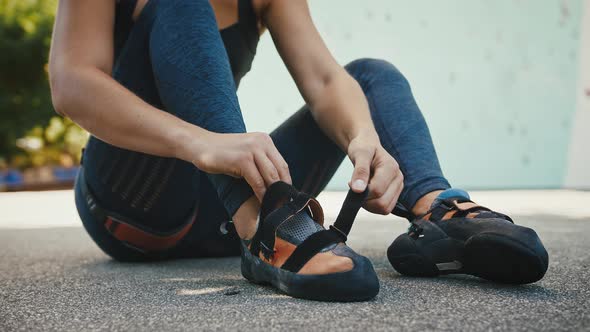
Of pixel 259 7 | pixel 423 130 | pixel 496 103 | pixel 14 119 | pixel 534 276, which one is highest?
pixel 259 7

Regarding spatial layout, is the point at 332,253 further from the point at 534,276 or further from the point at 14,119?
the point at 14,119

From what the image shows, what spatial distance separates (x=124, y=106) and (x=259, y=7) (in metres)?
0.40

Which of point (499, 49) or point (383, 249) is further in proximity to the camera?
point (499, 49)

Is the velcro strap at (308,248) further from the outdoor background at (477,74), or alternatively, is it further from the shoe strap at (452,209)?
the outdoor background at (477,74)

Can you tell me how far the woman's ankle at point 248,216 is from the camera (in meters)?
0.73

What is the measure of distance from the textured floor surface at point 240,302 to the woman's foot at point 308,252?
0.02m

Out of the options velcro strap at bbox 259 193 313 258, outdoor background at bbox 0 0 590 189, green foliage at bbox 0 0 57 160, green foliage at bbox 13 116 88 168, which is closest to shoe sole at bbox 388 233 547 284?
velcro strap at bbox 259 193 313 258

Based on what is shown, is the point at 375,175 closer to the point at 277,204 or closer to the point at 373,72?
the point at 277,204

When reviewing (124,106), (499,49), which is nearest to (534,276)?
(124,106)

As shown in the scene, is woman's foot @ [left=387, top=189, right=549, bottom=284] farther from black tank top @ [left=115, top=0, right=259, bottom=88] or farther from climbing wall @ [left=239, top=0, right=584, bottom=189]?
climbing wall @ [left=239, top=0, right=584, bottom=189]

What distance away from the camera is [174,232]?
105cm

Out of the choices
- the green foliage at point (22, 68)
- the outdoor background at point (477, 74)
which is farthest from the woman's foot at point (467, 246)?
the green foliage at point (22, 68)

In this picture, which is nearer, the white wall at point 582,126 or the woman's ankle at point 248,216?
the woman's ankle at point 248,216

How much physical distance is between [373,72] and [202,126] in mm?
381
